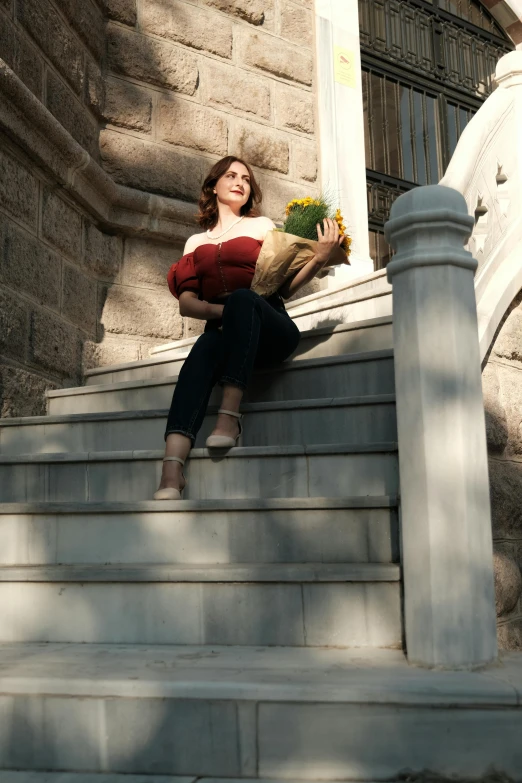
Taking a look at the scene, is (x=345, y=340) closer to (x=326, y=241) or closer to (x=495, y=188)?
(x=326, y=241)

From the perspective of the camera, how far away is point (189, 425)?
2.60 metres

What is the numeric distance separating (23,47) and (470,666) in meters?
3.54

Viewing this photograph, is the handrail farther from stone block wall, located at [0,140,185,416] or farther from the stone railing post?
stone block wall, located at [0,140,185,416]

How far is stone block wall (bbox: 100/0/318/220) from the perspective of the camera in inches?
198

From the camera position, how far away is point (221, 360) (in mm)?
2742

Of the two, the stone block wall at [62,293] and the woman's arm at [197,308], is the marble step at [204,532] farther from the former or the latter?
the stone block wall at [62,293]

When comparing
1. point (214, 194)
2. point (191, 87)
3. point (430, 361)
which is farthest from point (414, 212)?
point (191, 87)

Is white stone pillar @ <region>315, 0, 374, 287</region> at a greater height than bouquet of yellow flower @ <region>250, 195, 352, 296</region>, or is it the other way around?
white stone pillar @ <region>315, 0, 374, 287</region>

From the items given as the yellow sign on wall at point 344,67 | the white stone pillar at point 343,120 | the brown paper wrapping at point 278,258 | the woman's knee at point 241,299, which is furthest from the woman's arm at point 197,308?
the yellow sign on wall at point 344,67

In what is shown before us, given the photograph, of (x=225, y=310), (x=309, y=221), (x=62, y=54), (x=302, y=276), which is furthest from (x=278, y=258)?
(x=62, y=54)

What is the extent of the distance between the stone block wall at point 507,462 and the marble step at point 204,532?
3.85 feet

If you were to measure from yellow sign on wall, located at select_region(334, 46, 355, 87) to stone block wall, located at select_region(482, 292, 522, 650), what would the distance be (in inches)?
125

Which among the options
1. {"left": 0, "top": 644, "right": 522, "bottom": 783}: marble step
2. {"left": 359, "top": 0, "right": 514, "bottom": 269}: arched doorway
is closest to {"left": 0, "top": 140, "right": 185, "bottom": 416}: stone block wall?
{"left": 0, "top": 644, "right": 522, "bottom": 783}: marble step

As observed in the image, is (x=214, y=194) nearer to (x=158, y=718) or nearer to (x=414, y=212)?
(x=414, y=212)
